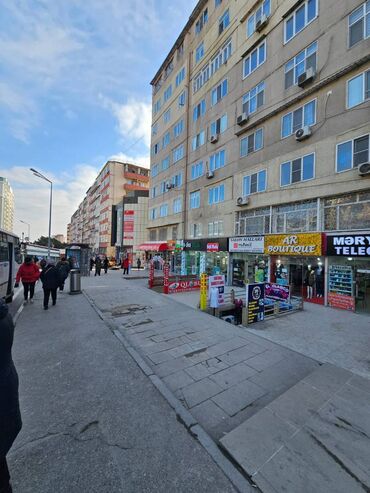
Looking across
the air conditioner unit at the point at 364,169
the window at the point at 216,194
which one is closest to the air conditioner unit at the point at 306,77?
the air conditioner unit at the point at 364,169

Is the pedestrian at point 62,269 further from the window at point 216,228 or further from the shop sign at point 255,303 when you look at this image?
the window at point 216,228

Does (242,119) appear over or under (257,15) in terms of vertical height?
under

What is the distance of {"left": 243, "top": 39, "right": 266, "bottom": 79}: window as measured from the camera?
16109mm

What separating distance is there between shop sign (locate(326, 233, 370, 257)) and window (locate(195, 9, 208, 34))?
25.4 meters

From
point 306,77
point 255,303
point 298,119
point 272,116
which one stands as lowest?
point 255,303

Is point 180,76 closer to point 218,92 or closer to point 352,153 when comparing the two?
point 218,92

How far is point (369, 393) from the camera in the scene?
4.15 m

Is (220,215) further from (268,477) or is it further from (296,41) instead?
(268,477)

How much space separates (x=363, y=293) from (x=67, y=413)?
12.3m

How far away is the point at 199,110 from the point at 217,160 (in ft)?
22.8

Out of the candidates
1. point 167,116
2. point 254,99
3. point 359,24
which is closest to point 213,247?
point 254,99

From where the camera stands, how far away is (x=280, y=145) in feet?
47.9

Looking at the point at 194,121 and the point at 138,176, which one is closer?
the point at 194,121

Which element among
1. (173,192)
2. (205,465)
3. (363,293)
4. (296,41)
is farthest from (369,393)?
(173,192)
